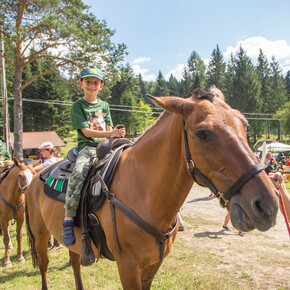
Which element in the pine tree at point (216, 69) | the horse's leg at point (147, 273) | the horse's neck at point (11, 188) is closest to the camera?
the horse's leg at point (147, 273)

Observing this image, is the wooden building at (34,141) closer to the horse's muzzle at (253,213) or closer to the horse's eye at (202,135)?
the horse's eye at (202,135)

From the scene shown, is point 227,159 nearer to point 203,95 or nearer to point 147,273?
point 203,95

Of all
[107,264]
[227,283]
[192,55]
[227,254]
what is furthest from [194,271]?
[192,55]

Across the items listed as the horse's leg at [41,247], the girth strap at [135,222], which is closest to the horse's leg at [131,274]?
the girth strap at [135,222]

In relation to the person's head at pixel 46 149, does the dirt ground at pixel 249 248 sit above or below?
below

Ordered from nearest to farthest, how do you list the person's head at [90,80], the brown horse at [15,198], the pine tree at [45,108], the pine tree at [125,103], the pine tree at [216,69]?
1. the person's head at [90,80]
2. the brown horse at [15,198]
3. the pine tree at [45,108]
4. the pine tree at [125,103]
5. the pine tree at [216,69]

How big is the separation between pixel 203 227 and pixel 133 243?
5.91 m

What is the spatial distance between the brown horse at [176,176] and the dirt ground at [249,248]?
9.43 feet

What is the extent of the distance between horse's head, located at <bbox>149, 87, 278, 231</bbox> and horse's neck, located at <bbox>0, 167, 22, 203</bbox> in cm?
543

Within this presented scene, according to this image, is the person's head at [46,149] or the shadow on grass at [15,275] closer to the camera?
the shadow on grass at [15,275]

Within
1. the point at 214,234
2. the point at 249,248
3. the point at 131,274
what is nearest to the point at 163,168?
the point at 131,274

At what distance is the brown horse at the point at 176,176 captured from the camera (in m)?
1.43

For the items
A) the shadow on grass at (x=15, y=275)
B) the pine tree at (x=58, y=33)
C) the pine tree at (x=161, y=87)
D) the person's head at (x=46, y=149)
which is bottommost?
the shadow on grass at (x=15, y=275)

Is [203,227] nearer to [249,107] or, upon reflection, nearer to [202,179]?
[202,179]
